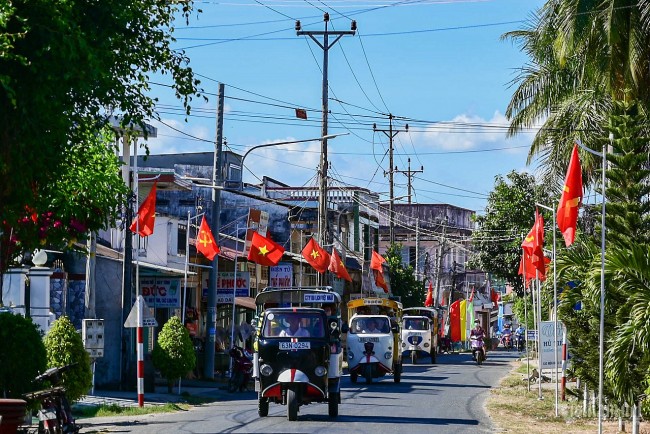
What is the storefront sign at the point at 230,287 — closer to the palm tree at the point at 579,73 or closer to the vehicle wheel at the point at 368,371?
the vehicle wheel at the point at 368,371

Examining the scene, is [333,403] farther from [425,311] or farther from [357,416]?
[425,311]

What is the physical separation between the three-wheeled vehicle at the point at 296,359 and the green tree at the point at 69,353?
3.35 metres

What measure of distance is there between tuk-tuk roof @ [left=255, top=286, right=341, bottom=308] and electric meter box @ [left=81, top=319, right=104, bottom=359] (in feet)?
16.7

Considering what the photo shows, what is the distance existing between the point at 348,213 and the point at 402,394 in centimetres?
3690

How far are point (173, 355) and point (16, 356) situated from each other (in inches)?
505

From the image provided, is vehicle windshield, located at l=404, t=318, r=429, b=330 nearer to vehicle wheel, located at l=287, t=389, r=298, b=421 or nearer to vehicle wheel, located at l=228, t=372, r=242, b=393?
vehicle wheel, located at l=228, t=372, r=242, b=393

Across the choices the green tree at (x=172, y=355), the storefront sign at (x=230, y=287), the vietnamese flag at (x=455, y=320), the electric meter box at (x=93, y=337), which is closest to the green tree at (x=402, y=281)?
the vietnamese flag at (x=455, y=320)

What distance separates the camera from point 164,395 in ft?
97.5

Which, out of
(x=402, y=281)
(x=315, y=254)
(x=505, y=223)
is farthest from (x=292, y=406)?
(x=402, y=281)

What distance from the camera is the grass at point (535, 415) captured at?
21.2 m

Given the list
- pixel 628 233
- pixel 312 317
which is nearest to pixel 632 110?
pixel 628 233

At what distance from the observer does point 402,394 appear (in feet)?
100

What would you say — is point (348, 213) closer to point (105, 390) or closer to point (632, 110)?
point (105, 390)

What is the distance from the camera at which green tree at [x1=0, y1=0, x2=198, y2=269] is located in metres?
13.4
